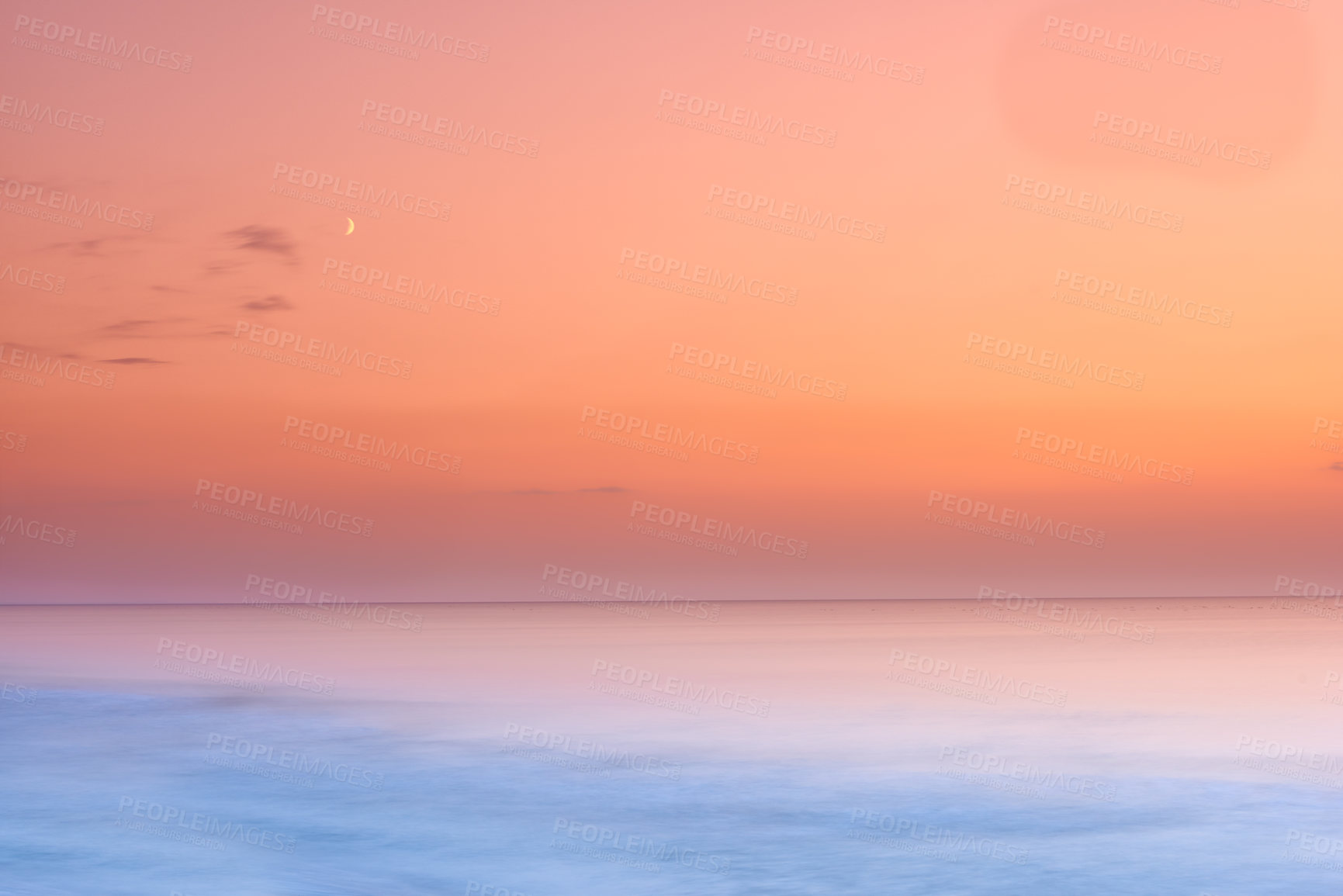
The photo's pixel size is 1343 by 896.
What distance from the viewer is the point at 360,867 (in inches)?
449

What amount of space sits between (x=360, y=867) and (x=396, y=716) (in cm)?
1116

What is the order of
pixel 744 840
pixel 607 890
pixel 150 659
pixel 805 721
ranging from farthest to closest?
pixel 150 659 < pixel 805 721 < pixel 744 840 < pixel 607 890

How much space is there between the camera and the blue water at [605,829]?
1078 cm

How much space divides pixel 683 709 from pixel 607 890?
486 inches

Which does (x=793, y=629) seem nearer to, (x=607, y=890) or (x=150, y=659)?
(x=150, y=659)

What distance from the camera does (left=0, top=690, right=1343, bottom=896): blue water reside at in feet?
35.4

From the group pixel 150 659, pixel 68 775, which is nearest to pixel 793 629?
pixel 150 659

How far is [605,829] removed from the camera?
500 inches

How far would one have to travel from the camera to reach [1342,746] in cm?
1827

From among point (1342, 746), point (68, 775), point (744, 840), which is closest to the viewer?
point (744, 840)

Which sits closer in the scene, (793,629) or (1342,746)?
(1342,746)

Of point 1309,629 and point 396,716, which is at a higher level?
point 1309,629

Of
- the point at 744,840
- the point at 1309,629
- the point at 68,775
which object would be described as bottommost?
the point at 744,840

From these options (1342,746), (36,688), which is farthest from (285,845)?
(36,688)
